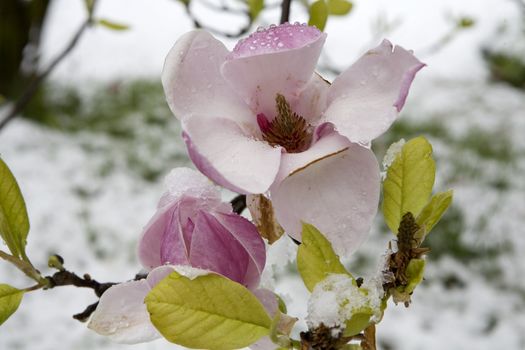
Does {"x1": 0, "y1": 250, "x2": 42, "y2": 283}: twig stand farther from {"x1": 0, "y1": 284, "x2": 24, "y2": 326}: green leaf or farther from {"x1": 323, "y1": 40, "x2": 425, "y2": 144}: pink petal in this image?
{"x1": 323, "y1": 40, "x2": 425, "y2": 144}: pink petal

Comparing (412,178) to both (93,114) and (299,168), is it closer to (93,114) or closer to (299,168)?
(299,168)

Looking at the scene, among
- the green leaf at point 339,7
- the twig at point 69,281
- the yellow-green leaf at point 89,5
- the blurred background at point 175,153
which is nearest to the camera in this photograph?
the twig at point 69,281

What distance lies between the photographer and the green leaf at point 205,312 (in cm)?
41

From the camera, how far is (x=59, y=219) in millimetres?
3061

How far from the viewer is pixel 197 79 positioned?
46 cm

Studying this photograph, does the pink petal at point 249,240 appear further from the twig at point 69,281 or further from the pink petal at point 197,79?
the twig at point 69,281

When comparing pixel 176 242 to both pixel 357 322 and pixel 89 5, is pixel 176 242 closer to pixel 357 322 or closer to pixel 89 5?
pixel 357 322

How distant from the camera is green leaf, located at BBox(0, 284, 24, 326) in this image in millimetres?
507

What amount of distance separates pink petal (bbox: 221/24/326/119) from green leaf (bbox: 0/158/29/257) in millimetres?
233

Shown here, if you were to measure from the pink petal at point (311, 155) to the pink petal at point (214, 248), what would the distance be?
2.2 inches

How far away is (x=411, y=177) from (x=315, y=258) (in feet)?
0.36

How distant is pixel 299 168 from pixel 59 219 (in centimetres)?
289

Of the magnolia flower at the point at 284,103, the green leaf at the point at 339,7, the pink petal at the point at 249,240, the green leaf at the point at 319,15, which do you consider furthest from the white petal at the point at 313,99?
the green leaf at the point at 339,7

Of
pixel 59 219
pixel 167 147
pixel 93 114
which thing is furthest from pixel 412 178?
pixel 93 114
